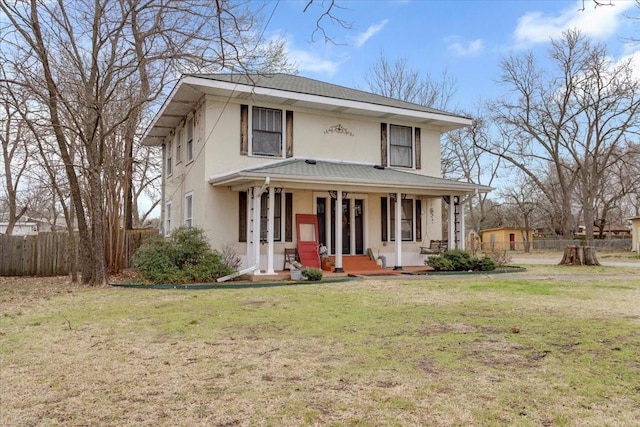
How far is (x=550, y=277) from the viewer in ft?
41.2

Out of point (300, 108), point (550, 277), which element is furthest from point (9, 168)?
point (550, 277)

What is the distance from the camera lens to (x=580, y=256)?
55.9ft

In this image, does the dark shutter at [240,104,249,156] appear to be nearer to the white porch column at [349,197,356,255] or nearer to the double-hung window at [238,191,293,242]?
the double-hung window at [238,191,293,242]

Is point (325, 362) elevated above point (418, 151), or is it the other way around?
point (418, 151)

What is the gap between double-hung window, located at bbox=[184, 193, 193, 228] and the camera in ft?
46.9

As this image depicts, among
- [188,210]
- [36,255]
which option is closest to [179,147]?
[188,210]

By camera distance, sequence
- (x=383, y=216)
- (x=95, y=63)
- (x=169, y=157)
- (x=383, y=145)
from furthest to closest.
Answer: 1. (x=169, y=157)
2. (x=383, y=145)
3. (x=383, y=216)
4. (x=95, y=63)

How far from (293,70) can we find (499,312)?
46.2 feet

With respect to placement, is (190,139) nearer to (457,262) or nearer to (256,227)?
(256,227)

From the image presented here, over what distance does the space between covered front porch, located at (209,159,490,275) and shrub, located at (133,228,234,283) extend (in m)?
1.09

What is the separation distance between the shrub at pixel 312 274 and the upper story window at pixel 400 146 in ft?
17.9

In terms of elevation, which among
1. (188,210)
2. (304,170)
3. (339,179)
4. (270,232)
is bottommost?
(270,232)

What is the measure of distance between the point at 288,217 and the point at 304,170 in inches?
66.9

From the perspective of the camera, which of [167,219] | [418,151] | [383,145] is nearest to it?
[383,145]
